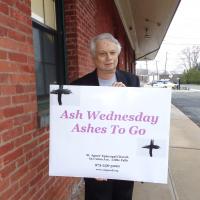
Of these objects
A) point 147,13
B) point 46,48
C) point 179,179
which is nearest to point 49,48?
point 46,48

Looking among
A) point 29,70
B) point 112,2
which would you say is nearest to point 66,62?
point 29,70

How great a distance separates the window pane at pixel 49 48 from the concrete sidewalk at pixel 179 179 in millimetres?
1641

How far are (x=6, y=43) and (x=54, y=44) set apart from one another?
1839 millimetres

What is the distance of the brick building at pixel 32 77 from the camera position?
2.43 meters

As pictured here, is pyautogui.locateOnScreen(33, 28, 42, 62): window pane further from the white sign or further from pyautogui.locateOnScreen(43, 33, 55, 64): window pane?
the white sign

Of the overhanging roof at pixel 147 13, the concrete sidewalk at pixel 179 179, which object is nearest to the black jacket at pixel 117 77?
the concrete sidewalk at pixel 179 179

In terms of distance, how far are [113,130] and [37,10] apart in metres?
1.84

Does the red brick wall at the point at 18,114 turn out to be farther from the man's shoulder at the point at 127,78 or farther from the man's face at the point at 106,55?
the man's shoulder at the point at 127,78

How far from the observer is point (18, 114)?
261 centimetres

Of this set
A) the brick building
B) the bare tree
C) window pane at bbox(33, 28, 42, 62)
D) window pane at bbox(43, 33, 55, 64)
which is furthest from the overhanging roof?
the bare tree

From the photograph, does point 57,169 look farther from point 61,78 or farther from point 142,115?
point 61,78

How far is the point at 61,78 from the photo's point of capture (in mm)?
4387

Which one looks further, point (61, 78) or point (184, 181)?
point (184, 181)

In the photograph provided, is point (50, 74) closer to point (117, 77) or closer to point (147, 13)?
point (117, 77)
